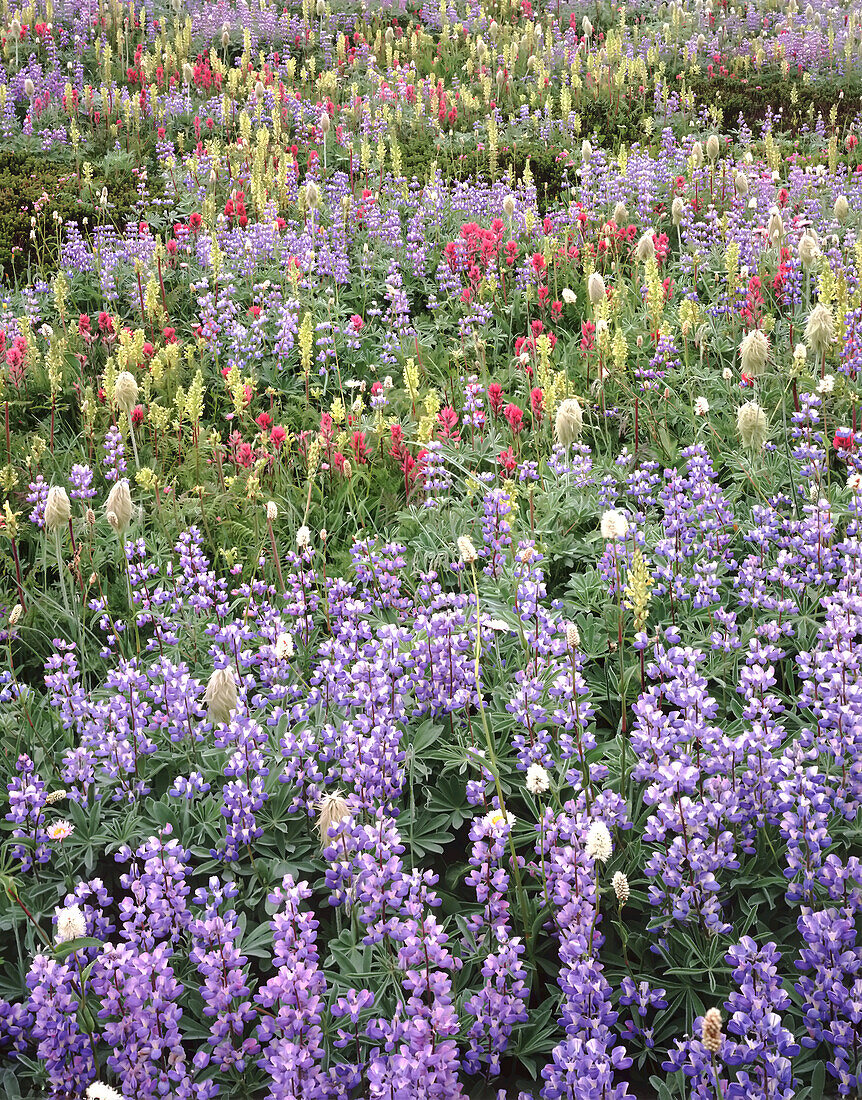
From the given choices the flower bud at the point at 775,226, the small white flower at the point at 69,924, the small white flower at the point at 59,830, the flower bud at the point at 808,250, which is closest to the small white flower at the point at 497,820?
the small white flower at the point at 69,924

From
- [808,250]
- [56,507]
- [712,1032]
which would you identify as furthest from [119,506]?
[808,250]

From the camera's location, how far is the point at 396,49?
1237 cm

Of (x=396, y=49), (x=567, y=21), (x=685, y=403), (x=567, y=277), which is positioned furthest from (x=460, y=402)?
(x=567, y=21)

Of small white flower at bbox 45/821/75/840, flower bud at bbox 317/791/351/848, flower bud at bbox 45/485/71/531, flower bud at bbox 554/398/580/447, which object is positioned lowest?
small white flower at bbox 45/821/75/840

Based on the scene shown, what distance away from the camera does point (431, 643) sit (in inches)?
116

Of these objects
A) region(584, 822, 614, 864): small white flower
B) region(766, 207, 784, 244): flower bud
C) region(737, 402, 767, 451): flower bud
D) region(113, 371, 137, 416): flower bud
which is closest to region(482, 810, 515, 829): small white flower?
region(584, 822, 614, 864): small white flower

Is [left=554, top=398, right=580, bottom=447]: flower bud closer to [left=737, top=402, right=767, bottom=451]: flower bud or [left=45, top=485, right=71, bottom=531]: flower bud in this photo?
[left=737, top=402, right=767, bottom=451]: flower bud

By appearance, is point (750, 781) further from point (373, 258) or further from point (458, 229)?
point (458, 229)

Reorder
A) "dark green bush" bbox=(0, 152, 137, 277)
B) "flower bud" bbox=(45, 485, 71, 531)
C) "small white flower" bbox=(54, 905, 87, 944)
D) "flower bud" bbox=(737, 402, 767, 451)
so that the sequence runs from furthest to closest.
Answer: "dark green bush" bbox=(0, 152, 137, 277) < "flower bud" bbox=(737, 402, 767, 451) < "flower bud" bbox=(45, 485, 71, 531) < "small white flower" bbox=(54, 905, 87, 944)

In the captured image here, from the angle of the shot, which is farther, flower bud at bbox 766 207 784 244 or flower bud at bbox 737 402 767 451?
flower bud at bbox 766 207 784 244

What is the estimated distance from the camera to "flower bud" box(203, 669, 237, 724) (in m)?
2.60

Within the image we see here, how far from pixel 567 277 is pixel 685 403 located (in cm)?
184

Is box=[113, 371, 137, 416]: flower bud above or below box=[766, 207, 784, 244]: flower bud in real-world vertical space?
below

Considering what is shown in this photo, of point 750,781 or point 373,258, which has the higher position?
point 373,258
